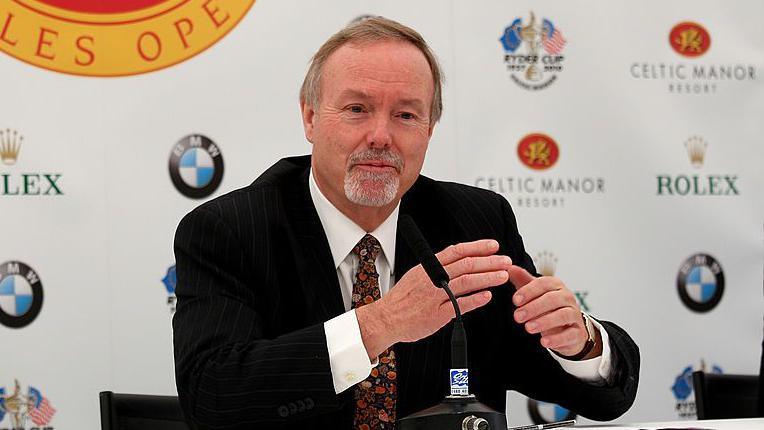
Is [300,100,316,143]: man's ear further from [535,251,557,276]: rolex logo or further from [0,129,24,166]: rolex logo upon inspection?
[535,251,557,276]: rolex logo

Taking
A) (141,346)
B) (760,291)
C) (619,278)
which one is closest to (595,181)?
(619,278)

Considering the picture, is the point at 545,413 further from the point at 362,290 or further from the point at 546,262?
the point at 362,290

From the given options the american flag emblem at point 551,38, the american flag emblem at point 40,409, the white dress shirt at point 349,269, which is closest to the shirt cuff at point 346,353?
the white dress shirt at point 349,269

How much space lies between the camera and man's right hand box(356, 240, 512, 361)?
1980mm

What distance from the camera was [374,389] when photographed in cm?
235

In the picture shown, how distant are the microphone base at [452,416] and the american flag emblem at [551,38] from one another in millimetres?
2434

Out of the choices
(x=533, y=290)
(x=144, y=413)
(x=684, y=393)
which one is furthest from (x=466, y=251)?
(x=684, y=393)

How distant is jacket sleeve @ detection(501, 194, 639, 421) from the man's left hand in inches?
7.5

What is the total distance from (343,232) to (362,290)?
17 cm

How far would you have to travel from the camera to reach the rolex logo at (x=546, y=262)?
382 cm

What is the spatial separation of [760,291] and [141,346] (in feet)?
7.79

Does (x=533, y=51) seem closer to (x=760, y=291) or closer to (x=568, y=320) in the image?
(x=760, y=291)

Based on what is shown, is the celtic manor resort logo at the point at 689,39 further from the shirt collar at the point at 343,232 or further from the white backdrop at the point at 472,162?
the shirt collar at the point at 343,232

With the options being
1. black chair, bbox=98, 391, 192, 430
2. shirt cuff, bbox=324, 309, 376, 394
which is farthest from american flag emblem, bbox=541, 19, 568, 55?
shirt cuff, bbox=324, 309, 376, 394
